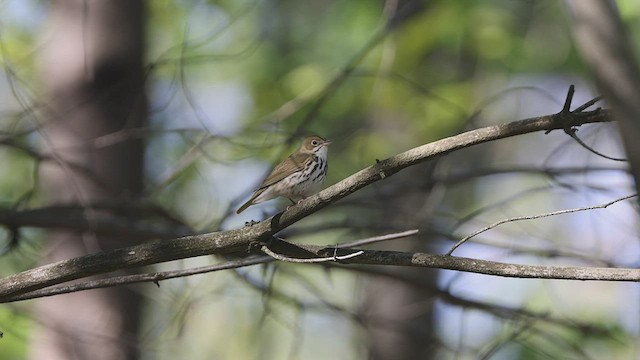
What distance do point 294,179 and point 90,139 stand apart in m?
1.68

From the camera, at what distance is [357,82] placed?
8070 mm

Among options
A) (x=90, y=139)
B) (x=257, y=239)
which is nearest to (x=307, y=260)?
Result: (x=257, y=239)

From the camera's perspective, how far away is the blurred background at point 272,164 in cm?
476

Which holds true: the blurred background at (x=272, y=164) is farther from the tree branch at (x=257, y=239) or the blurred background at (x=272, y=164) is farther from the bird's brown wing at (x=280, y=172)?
the tree branch at (x=257, y=239)

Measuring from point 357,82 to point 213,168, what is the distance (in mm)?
2540

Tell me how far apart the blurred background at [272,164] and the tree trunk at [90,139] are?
0.01m

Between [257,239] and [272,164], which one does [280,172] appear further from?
[257,239]

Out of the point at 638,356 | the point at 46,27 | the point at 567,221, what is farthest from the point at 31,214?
the point at 567,221

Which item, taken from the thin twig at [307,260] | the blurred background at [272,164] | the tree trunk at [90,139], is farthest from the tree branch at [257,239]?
the tree trunk at [90,139]

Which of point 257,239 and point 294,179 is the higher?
point 294,179

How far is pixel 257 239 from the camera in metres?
2.63

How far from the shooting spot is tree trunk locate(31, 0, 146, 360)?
5215 mm

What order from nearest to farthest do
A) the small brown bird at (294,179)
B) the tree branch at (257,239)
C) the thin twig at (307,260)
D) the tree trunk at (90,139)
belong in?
the tree branch at (257,239)
the thin twig at (307,260)
the small brown bird at (294,179)
the tree trunk at (90,139)

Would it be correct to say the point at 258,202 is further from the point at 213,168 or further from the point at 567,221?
the point at 567,221
